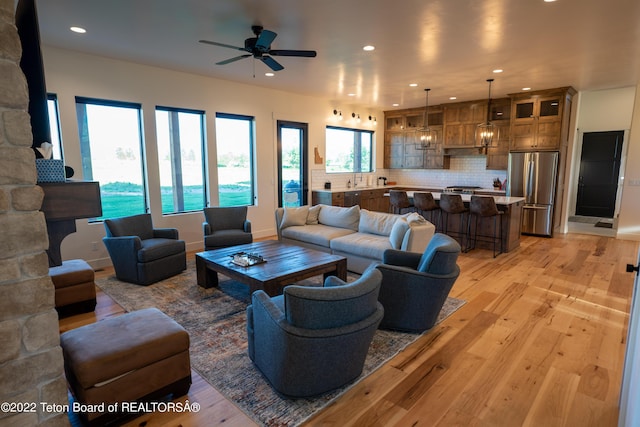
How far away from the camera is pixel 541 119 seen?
6.87 meters

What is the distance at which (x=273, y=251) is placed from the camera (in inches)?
165

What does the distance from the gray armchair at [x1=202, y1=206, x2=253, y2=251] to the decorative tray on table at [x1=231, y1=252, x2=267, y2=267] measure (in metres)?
1.07

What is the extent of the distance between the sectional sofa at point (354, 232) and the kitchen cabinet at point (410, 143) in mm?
4116

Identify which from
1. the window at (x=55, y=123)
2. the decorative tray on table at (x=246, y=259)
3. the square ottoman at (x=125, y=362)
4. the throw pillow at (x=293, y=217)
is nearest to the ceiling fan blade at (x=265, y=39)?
the decorative tray on table at (x=246, y=259)

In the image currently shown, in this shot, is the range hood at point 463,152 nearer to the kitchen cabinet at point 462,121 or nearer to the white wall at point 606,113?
the kitchen cabinet at point 462,121

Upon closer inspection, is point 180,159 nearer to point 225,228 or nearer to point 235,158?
point 235,158

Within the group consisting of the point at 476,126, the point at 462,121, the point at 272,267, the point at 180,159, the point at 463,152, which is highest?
the point at 462,121

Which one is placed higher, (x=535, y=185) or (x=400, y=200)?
(x=535, y=185)

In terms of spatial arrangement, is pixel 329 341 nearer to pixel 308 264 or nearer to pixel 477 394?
pixel 477 394

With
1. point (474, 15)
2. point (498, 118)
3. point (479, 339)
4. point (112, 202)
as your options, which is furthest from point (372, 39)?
point (498, 118)

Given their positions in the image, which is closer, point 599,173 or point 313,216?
point 313,216

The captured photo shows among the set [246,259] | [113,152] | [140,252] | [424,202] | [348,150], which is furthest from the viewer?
[348,150]

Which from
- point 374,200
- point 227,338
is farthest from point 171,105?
point 374,200

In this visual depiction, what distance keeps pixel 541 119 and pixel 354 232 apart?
15.9 ft
